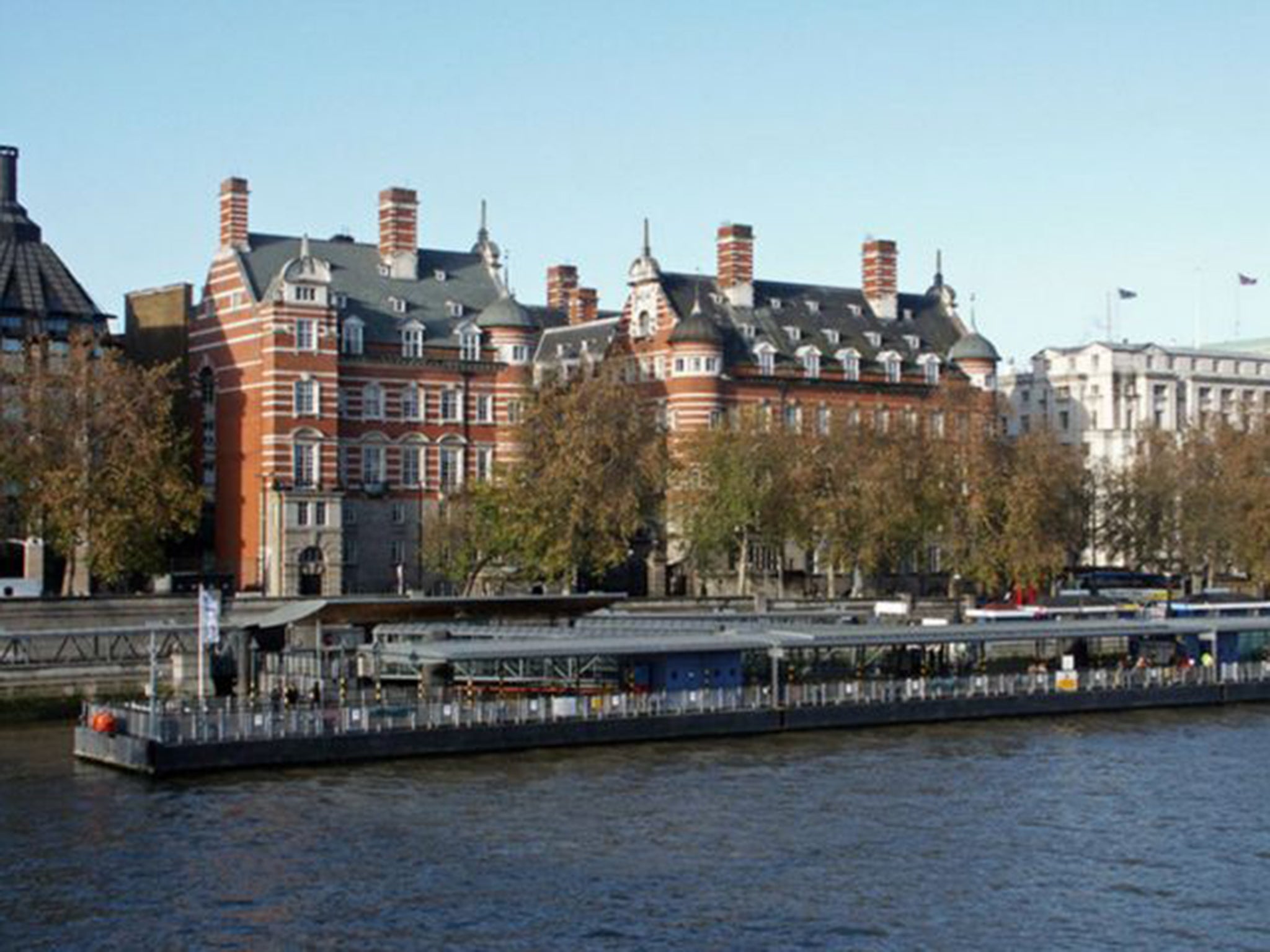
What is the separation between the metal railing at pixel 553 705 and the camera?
5966 centimetres

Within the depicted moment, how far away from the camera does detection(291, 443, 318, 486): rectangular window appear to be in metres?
105

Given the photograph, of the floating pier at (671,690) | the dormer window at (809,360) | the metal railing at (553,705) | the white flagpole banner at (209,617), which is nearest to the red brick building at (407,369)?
the dormer window at (809,360)

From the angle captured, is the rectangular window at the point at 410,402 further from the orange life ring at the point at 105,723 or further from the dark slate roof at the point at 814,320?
the orange life ring at the point at 105,723

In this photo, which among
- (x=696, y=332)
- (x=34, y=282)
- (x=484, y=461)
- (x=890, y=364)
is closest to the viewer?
(x=34, y=282)

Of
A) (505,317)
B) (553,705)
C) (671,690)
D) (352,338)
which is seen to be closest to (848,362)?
(505,317)

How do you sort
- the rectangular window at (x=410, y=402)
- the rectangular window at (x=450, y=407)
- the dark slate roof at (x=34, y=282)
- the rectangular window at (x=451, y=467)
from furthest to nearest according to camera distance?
the rectangular window at (x=450, y=407), the rectangular window at (x=451, y=467), the rectangular window at (x=410, y=402), the dark slate roof at (x=34, y=282)

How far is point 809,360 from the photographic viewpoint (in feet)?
394

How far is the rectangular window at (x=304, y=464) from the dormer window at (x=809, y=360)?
98.6ft

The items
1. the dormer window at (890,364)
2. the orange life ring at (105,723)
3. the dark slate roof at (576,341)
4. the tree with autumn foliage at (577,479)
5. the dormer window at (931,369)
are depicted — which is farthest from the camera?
the dormer window at (931,369)

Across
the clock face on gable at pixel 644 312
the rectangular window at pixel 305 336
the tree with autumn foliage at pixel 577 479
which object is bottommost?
the tree with autumn foliage at pixel 577 479

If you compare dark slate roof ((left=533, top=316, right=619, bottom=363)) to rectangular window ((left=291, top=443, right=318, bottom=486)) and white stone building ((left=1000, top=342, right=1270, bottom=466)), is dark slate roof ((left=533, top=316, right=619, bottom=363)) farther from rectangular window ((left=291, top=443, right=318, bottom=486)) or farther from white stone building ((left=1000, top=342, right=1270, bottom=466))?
white stone building ((left=1000, top=342, right=1270, bottom=466))

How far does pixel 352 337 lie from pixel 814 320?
1166 inches

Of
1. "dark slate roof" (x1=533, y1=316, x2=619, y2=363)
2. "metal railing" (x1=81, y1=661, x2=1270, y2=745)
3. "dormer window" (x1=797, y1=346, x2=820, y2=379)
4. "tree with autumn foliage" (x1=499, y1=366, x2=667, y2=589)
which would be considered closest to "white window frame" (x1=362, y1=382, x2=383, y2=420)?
"dark slate roof" (x1=533, y1=316, x2=619, y2=363)

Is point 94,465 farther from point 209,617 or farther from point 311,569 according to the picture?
point 209,617
